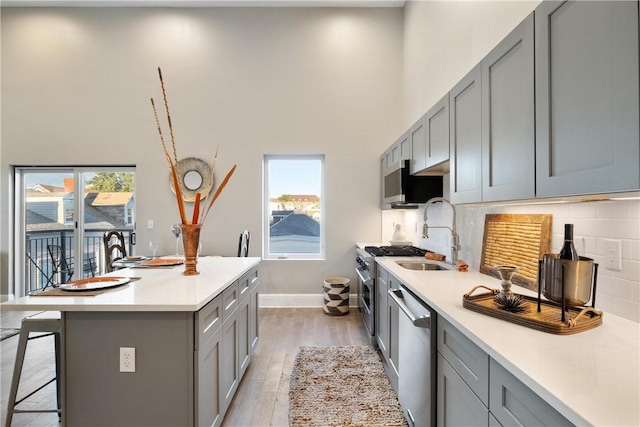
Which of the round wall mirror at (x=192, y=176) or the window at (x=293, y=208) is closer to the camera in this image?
the round wall mirror at (x=192, y=176)

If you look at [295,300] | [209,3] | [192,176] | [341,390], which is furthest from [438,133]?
[209,3]

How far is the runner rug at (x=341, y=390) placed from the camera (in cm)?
200

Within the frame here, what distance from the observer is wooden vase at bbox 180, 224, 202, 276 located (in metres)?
2.04

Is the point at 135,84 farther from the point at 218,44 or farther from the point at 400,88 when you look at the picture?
the point at 400,88

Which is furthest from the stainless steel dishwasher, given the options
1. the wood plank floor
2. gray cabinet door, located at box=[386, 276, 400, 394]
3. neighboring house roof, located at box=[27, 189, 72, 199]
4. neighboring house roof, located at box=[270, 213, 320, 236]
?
neighboring house roof, located at box=[27, 189, 72, 199]

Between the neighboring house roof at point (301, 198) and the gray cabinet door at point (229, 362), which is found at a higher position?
the neighboring house roof at point (301, 198)

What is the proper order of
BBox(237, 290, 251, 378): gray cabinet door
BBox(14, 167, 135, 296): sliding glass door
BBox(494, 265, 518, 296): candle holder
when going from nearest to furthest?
BBox(494, 265, 518, 296): candle holder, BBox(237, 290, 251, 378): gray cabinet door, BBox(14, 167, 135, 296): sliding glass door

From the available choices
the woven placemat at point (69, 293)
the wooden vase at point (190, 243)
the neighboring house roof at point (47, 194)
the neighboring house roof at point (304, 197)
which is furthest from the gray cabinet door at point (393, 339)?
the neighboring house roof at point (47, 194)

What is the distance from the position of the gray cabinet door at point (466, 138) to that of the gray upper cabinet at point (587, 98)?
0.46m

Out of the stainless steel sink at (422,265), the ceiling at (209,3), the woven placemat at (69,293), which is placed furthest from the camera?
the ceiling at (209,3)

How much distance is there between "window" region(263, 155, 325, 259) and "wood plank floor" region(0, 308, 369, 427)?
2.96 feet

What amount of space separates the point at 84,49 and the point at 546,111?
227 inches

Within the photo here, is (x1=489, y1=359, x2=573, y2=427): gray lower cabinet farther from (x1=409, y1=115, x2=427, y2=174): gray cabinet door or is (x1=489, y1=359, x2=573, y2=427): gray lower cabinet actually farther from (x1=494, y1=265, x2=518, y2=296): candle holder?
(x1=409, y1=115, x2=427, y2=174): gray cabinet door

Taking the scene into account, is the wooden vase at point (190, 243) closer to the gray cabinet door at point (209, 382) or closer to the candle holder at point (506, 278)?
the gray cabinet door at point (209, 382)
